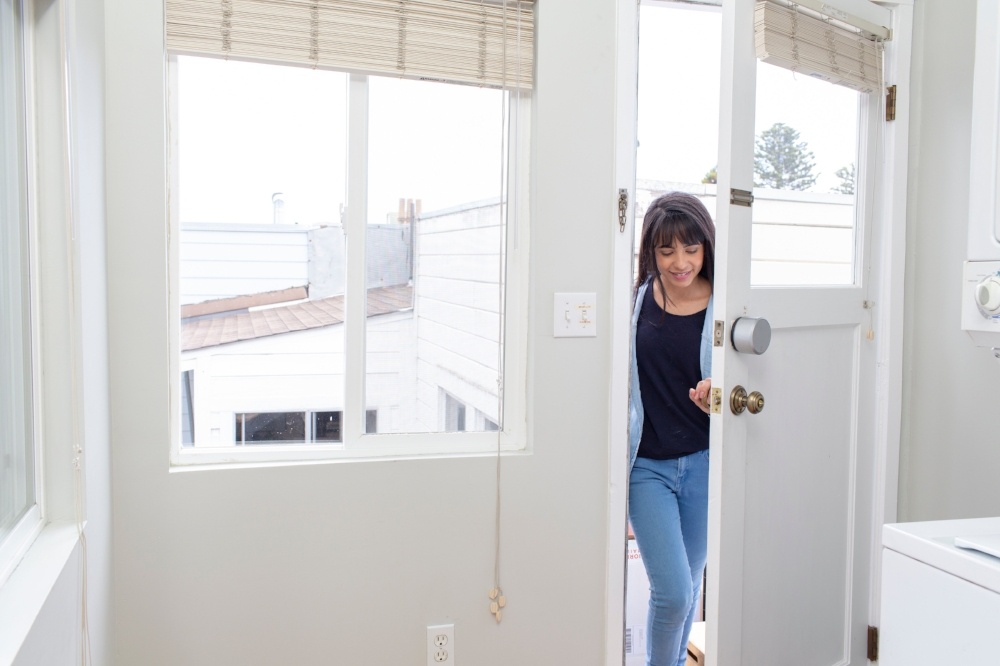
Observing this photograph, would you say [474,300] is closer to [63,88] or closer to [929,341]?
[63,88]

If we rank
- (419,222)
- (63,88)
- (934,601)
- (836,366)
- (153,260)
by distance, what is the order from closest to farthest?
(934,601) < (63,88) < (153,260) < (419,222) < (836,366)

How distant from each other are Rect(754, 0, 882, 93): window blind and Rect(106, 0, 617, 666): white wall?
365 millimetres

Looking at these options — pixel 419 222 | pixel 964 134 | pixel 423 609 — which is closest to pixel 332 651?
pixel 423 609

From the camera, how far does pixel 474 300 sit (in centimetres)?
192

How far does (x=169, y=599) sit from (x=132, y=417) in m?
0.41

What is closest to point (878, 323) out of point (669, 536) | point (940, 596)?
point (669, 536)

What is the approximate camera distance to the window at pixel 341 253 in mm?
A: 1746

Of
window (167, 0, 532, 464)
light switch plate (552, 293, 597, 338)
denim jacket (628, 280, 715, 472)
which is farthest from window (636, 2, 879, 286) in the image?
window (167, 0, 532, 464)

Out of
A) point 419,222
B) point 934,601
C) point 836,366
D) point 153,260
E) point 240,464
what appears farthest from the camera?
point 836,366

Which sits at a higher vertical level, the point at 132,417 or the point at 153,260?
the point at 153,260

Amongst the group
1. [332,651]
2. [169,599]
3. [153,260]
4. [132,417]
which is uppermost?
[153,260]

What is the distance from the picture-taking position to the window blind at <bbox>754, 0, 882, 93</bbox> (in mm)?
1745

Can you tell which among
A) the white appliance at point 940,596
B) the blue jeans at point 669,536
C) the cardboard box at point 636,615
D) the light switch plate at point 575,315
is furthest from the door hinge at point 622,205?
the cardboard box at point 636,615

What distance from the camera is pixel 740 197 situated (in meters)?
1.73
